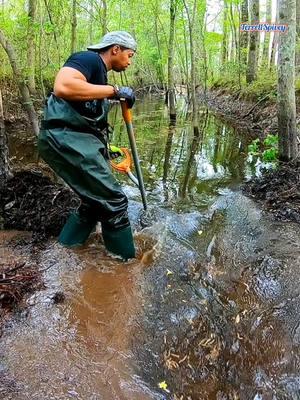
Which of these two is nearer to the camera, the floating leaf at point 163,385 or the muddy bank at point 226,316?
the floating leaf at point 163,385

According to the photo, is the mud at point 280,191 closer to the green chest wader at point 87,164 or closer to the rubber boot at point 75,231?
the green chest wader at point 87,164

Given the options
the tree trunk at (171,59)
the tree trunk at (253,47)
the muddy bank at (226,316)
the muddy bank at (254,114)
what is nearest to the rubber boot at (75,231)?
the muddy bank at (226,316)

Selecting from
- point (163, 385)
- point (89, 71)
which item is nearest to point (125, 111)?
point (89, 71)

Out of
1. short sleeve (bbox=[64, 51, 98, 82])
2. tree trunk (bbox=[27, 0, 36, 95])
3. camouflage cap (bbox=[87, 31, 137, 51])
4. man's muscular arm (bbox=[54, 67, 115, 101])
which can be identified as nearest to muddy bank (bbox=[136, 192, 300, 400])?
man's muscular arm (bbox=[54, 67, 115, 101])

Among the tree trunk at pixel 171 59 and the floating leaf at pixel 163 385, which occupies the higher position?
the tree trunk at pixel 171 59

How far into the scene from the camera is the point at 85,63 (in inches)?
132

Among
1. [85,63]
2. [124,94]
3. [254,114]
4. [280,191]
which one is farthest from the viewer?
[254,114]

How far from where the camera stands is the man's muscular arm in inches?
128

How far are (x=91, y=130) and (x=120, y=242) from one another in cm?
112

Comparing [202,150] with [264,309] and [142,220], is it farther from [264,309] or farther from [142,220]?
[264,309]

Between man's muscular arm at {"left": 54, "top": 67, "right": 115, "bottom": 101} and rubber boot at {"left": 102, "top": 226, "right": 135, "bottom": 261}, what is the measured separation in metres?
1.30

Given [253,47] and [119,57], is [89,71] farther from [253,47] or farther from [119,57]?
[253,47]

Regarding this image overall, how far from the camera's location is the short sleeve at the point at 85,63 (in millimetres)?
3322

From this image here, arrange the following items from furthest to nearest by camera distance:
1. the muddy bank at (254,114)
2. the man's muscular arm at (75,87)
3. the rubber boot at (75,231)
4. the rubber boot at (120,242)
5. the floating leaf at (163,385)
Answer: the muddy bank at (254,114) < the rubber boot at (75,231) < the rubber boot at (120,242) < the man's muscular arm at (75,87) < the floating leaf at (163,385)
